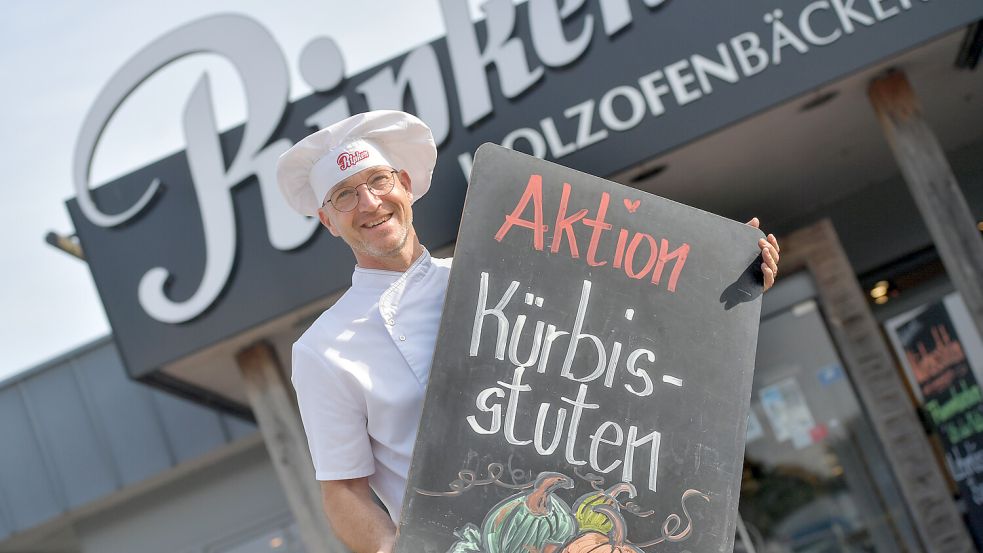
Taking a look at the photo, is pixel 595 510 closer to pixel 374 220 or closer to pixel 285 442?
pixel 374 220

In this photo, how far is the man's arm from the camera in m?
1.85

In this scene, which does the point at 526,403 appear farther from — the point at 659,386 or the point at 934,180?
the point at 934,180

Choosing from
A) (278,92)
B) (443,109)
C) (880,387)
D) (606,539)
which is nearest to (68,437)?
(278,92)

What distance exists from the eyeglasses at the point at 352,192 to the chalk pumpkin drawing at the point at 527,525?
0.56 meters

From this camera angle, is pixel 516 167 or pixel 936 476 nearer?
pixel 516 167

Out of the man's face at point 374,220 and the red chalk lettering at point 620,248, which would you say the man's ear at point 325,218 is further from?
the red chalk lettering at point 620,248

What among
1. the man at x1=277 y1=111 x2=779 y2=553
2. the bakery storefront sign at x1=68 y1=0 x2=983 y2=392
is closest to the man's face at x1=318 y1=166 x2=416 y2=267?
the man at x1=277 y1=111 x2=779 y2=553

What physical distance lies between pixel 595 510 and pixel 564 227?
0.48 meters

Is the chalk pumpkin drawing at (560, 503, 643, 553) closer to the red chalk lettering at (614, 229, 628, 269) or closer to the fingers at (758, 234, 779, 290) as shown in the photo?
the red chalk lettering at (614, 229, 628, 269)

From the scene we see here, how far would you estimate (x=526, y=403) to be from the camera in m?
1.87

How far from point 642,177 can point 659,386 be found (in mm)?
4534

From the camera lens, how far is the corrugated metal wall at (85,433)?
8617mm

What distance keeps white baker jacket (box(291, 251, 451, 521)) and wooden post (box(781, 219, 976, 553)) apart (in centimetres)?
599

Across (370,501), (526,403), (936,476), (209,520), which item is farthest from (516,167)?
(209,520)
